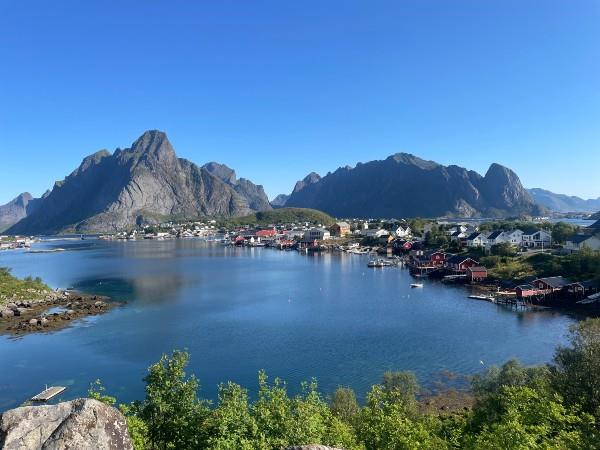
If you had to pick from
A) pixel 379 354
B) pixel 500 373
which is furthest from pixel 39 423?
pixel 379 354

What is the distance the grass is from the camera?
3725cm

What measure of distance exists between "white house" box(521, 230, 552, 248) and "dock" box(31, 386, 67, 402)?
2189 inches

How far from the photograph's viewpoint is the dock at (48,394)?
17691mm

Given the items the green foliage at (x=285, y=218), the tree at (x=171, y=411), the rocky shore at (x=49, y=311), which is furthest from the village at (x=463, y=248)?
the green foliage at (x=285, y=218)

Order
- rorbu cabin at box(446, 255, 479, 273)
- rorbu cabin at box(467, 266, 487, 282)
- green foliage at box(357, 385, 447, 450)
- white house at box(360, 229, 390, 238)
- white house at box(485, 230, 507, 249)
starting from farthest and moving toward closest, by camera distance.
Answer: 1. white house at box(360, 229, 390, 238)
2. white house at box(485, 230, 507, 249)
3. rorbu cabin at box(446, 255, 479, 273)
4. rorbu cabin at box(467, 266, 487, 282)
5. green foliage at box(357, 385, 447, 450)

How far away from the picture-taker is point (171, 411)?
884cm

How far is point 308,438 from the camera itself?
24.2ft

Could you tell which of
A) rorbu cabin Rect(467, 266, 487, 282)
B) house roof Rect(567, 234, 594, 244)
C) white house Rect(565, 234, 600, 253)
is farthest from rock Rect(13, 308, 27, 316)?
house roof Rect(567, 234, 594, 244)

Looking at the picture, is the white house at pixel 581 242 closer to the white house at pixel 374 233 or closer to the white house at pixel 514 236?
the white house at pixel 514 236

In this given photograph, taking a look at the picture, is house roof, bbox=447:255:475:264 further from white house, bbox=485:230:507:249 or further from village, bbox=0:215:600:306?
white house, bbox=485:230:507:249

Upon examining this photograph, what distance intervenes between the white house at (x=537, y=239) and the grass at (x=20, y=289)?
55.9 meters

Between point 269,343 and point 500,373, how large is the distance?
13.5 m

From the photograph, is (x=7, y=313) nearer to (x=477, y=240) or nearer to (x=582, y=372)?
(x=582, y=372)

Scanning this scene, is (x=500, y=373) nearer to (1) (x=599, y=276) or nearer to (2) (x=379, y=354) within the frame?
(2) (x=379, y=354)
